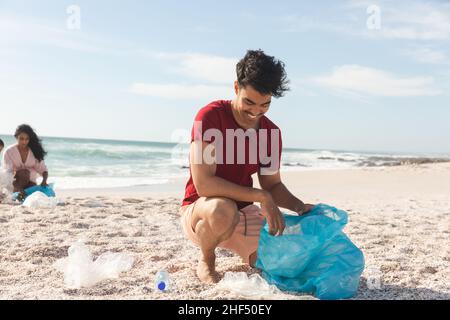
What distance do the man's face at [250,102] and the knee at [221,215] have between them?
476 millimetres

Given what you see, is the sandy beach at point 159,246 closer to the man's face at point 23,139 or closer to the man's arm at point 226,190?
the man's arm at point 226,190

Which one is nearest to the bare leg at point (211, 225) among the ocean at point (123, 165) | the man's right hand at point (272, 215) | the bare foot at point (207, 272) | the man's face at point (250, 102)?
the bare foot at point (207, 272)

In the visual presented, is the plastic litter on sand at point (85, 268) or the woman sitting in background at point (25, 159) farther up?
the woman sitting in background at point (25, 159)

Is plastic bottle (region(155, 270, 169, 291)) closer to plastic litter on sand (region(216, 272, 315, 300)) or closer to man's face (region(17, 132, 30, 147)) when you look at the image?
plastic litter on sand (region(216, 272, 315, 300))

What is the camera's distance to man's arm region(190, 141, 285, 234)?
2.42 meters

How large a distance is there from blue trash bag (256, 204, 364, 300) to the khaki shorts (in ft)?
0.56

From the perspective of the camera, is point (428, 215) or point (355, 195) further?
point (355, 195)

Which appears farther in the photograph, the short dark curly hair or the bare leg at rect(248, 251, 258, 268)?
the bare leg at rect(248, 251, 258, 268)

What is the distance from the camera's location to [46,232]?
4.02 m

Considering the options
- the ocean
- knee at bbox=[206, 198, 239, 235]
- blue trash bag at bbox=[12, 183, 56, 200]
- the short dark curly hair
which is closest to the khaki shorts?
knee at bbox=[206, 198, 239, 235]

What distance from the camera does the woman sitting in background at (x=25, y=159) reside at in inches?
232
